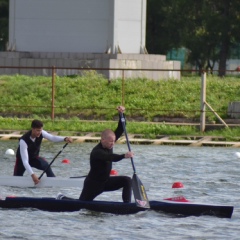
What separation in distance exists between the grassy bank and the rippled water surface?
2788 mm

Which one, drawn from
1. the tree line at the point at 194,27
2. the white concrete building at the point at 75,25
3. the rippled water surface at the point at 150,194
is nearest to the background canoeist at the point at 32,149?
the rippled water surface at the point at 150,194

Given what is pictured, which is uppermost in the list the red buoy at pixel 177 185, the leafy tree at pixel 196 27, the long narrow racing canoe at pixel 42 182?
the leafy tree at pixel 196 27

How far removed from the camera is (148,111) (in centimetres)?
3672

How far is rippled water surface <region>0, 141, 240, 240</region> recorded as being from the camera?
688 inches

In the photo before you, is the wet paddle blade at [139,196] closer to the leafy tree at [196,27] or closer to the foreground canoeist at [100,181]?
the foreground canoeist at [100,181]

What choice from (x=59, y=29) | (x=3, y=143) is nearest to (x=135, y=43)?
(x=59, y=29)

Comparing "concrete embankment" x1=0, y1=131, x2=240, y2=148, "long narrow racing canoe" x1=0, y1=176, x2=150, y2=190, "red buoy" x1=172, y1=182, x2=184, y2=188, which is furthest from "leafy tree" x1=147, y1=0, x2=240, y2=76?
"long narrow racing canoe" x1=0, y1=176, x2=150, y2=190

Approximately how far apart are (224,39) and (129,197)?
4518 centimetres

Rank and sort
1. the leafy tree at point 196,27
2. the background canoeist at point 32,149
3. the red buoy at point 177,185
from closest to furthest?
the background canoeist at point 32,149 → the red buoy at point 177,185 → the leafy tree at point 196,27

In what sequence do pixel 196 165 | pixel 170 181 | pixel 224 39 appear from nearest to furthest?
pixel 170 181 < pixel 196 165 < pixel 224 39

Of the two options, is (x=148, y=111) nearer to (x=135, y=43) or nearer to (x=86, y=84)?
(x=86, y=84)

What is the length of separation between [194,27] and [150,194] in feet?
152

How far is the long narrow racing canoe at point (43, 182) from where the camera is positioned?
2189cm

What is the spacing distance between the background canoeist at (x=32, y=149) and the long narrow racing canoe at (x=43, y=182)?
0.17 meters
